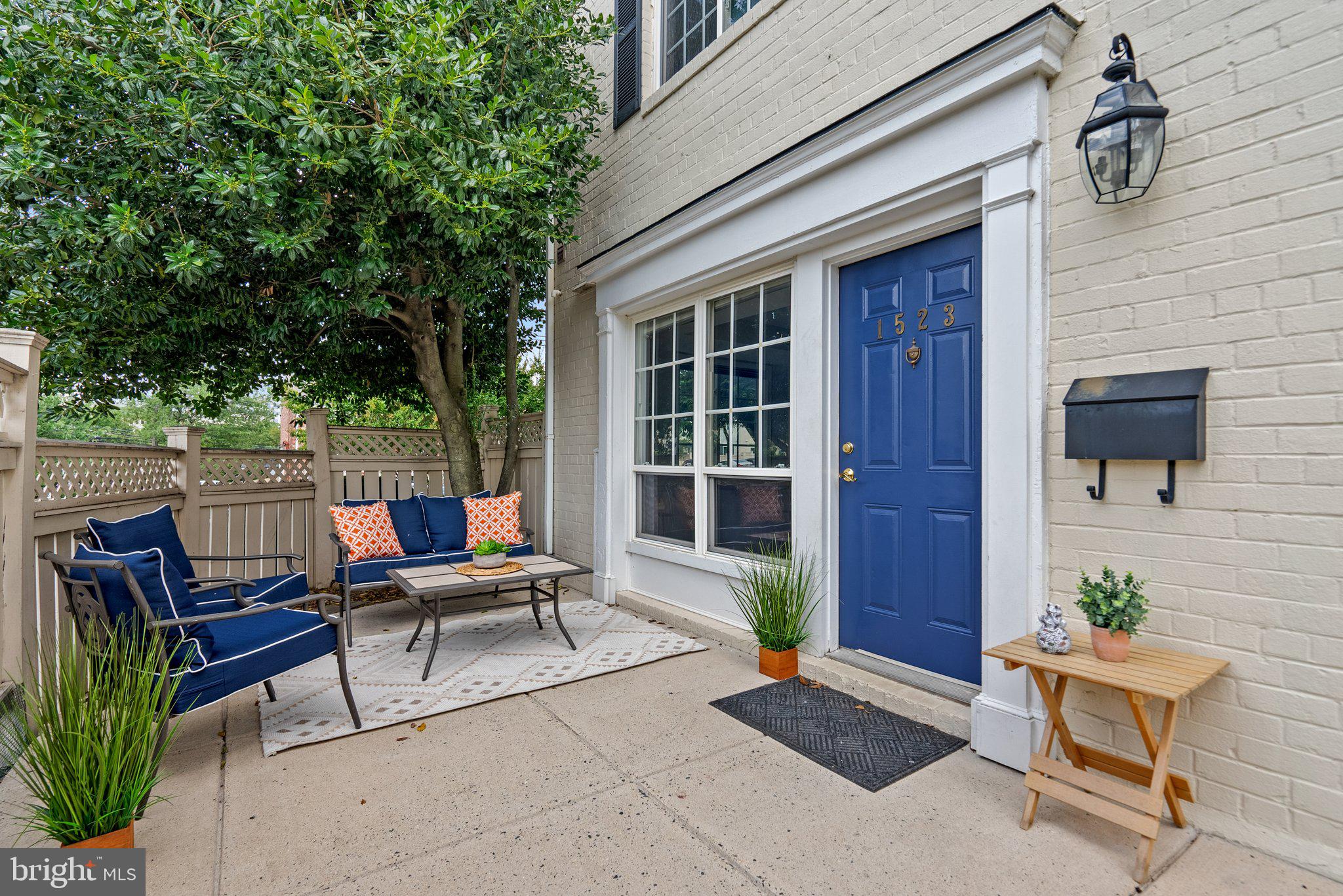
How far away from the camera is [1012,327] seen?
246cm

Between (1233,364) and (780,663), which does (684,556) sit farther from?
(1233,364)

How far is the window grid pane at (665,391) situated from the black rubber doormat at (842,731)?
181cm

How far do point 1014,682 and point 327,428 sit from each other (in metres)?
5.75

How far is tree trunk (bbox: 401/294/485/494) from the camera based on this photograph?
A: 570 cm

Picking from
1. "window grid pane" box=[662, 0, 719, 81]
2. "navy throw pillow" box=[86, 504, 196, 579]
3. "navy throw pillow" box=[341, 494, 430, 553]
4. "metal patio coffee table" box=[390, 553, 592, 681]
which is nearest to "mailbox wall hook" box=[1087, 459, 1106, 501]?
"metal patio coffee table" box=[390, 553, 592, 681]

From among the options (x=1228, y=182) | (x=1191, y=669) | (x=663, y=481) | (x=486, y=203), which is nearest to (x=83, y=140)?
(x=486, y=203)

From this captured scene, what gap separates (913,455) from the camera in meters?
3.04

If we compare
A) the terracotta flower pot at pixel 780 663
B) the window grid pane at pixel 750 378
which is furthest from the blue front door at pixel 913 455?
the window grid pane at pixel 750 378

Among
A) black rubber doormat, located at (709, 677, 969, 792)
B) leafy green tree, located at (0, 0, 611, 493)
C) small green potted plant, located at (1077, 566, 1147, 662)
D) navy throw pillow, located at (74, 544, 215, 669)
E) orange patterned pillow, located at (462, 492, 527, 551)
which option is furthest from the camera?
orange patterned pillow, located at (462, 492, 527, 551)

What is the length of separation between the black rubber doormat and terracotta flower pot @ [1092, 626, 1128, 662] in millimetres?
826

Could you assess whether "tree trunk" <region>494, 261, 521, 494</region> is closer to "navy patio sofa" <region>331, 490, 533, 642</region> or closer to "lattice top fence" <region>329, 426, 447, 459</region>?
"lattice top fence" <region>329, 426, 447, 459</region>

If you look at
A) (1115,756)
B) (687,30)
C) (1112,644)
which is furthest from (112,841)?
(687,30)

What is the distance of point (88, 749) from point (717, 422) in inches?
A: 131

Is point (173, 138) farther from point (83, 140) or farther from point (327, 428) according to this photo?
point (327, 428)
